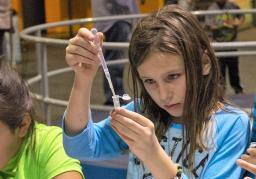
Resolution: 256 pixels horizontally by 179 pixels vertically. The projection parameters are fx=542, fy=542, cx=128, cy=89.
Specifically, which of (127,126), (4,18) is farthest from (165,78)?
(4,18)

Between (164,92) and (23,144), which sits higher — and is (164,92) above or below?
above

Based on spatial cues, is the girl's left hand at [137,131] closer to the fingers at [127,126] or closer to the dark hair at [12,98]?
the fingers at [127,126]

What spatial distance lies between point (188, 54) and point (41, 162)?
58 centimetres

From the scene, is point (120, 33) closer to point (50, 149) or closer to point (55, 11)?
point (50, 149)

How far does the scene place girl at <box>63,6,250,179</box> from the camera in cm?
141

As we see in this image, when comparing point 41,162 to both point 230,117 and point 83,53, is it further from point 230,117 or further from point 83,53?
point 230,117

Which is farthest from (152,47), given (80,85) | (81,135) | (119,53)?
(119,53)

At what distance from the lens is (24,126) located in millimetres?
1690

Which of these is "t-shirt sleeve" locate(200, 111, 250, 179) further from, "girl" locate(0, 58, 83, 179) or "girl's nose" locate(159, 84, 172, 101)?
"girl" locate(0, 58, 83, 179)

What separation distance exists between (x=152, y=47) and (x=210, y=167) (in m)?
0.35

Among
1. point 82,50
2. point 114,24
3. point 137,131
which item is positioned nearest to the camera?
point 137,131

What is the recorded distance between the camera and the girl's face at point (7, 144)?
164 centimetres

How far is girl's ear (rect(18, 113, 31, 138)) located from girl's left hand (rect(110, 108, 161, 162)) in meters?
0.58

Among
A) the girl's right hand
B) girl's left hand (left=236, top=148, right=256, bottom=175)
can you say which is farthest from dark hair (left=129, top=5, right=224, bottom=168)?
girl's left hand (left=236, top=148, right=256, bottom=175)
